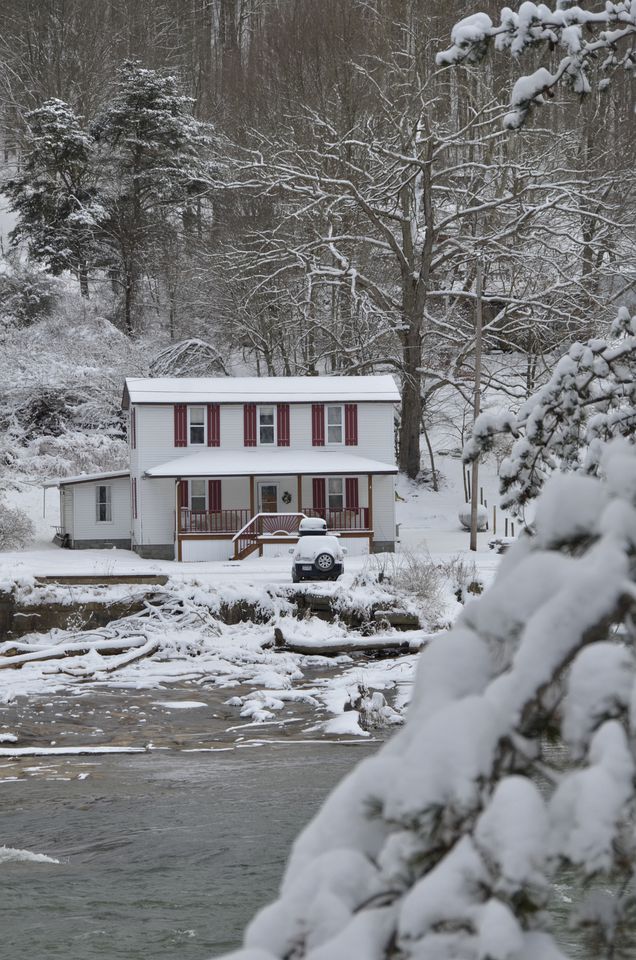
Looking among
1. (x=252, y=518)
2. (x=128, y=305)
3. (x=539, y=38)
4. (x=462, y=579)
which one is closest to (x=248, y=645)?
(x=462, y=579)

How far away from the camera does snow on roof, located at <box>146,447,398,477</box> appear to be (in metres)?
37.5

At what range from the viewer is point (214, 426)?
39781 mm

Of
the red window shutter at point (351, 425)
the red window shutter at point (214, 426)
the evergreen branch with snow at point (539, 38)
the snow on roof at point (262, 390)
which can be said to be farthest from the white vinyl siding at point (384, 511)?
the evergreen branch with snow at point (539, 38)

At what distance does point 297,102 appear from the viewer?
49000mm

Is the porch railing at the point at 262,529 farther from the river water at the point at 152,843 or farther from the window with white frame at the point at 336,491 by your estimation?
the river water at the point at 152,843

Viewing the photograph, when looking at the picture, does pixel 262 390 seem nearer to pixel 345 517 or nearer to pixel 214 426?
pixel 214 426

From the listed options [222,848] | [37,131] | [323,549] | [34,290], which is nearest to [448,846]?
[222,848]

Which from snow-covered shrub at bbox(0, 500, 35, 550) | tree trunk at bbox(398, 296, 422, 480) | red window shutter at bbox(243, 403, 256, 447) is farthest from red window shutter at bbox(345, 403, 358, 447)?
snow-covered shrub at bbox(0, 500, 35, 550)

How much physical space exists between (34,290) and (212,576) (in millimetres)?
28626

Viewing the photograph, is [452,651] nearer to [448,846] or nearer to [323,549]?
[448,846]

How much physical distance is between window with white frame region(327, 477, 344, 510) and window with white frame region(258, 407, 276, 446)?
2.51 m

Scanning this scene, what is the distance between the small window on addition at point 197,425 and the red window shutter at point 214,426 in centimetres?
24

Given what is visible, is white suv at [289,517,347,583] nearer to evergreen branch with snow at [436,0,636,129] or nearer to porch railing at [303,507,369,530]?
porch railing at [303,507,369,530]

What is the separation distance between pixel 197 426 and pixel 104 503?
4262mm
